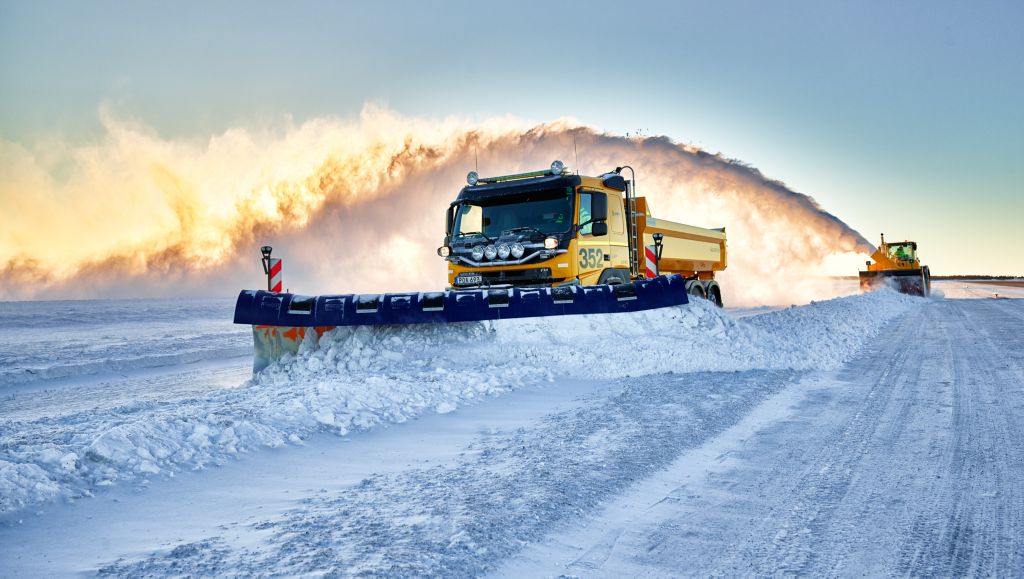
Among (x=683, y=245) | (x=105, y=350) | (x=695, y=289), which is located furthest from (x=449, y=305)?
(x=105, y=350)

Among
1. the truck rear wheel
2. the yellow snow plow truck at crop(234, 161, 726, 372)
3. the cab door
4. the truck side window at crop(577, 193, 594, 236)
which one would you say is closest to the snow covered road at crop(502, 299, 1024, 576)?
the yellow snow plow truck at crop(234, 161, 726, 372)

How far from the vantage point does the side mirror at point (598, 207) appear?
31.1 feet

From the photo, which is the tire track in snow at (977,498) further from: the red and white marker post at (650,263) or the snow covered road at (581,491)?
the red and white marker post at (650,263)

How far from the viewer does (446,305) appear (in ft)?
27.1

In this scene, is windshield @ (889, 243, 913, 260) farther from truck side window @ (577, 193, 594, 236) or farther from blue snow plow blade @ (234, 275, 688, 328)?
blue snow plow blade @ (234, 275, 688, 328)

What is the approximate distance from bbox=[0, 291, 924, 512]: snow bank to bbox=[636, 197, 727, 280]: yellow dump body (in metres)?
2.21

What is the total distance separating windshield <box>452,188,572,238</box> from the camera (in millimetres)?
9484

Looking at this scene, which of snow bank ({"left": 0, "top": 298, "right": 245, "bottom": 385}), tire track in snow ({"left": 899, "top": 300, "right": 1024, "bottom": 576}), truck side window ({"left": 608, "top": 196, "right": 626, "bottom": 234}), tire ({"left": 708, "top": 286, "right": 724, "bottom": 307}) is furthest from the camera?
tire ({"left": 708, "top": 286, "right": 724, "bottom": 307})

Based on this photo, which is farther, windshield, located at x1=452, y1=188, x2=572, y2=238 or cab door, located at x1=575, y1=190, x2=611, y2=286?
windshield, located at x1=452, y1=188, x2=572, y2=238

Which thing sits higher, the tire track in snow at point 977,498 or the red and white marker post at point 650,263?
the red and white marker post at point 650,263

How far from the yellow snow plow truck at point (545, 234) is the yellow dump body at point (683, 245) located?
471mm

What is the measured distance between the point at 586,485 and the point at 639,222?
8.23m

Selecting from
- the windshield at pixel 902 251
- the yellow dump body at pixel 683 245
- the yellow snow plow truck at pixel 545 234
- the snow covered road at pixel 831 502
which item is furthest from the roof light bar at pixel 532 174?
the windshield at pixel 902 251

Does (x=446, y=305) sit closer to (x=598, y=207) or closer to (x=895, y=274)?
(x=598, y=207)
